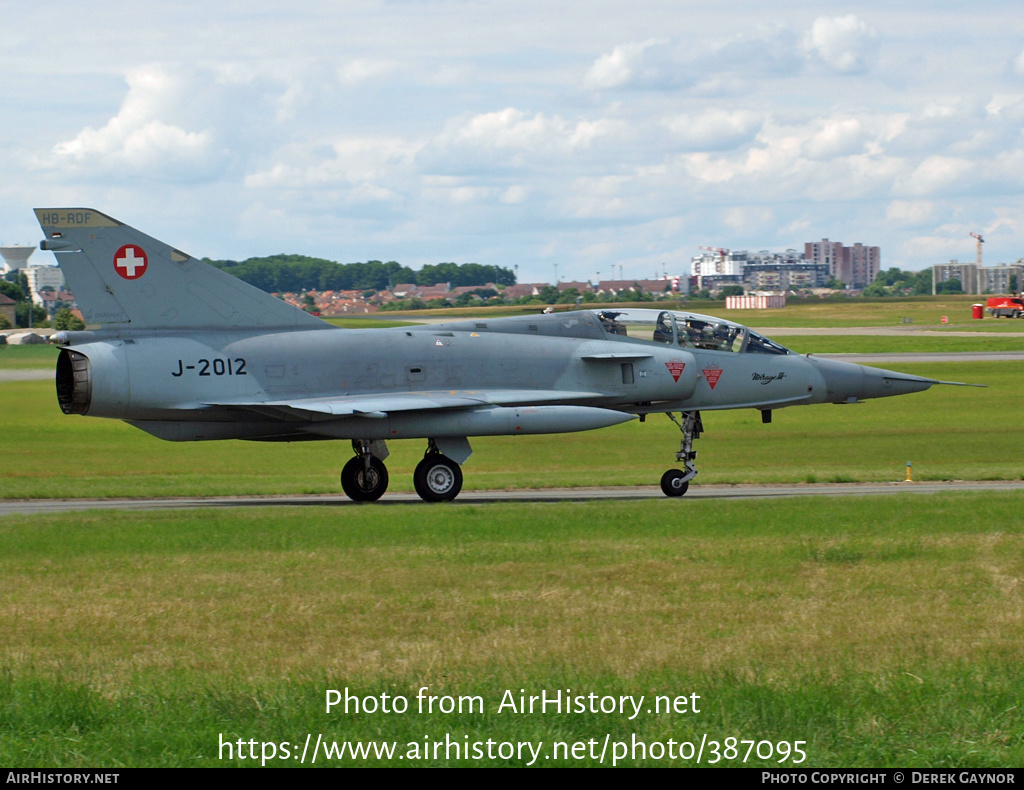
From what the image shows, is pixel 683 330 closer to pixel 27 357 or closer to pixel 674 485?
pixel 674 485

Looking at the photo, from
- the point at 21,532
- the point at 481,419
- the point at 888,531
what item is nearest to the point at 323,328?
the point at 481,419

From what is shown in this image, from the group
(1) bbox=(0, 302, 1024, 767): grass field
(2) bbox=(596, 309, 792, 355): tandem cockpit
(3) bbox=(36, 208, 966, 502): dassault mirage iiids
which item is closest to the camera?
(1) bbox=(0, 302, 1024, 767): grass field

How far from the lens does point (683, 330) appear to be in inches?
911

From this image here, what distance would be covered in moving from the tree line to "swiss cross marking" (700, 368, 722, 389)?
8805 cm

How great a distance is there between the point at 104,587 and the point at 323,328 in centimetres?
1011

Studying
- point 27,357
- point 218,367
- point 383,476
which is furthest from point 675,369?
point 27,357

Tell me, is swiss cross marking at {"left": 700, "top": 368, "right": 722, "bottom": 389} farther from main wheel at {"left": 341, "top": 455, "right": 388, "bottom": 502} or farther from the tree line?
the tree line

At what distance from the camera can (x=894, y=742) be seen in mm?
6977

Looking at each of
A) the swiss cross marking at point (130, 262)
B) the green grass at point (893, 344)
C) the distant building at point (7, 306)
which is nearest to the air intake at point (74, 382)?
the swiss cross marking at point (130, 262)

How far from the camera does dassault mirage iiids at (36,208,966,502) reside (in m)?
20.1

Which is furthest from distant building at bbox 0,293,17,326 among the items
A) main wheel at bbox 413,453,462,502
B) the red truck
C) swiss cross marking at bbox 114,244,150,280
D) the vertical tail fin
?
the red truck

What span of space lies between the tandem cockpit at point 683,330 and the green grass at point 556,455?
3.96 m

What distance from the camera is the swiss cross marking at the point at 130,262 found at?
20.4 meters

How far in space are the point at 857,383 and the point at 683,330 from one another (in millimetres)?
3576
